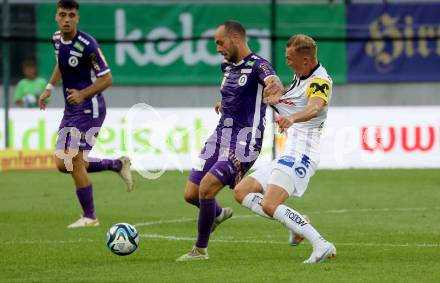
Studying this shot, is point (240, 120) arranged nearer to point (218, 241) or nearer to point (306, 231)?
point (218, 241)

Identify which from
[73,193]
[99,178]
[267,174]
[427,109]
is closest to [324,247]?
[267,174]

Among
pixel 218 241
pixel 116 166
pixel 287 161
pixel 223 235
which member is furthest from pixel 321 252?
pixel 116 166

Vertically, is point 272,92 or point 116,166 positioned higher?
point 272,92

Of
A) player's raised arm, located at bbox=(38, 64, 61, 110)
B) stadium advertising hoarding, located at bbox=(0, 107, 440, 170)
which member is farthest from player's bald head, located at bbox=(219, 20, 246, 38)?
stadium advertising hoarding, located at bbox=(0, 107, 440, 170)

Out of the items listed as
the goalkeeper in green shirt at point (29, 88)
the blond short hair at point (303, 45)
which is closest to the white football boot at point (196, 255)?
the blond short hair at point (303, 45)

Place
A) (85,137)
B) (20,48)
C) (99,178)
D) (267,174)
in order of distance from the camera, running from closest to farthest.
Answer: (267,174) → (85,137) → (99,178) → (20,48)

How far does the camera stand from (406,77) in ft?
80.3

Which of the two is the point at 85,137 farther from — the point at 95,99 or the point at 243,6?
the point at 243,6

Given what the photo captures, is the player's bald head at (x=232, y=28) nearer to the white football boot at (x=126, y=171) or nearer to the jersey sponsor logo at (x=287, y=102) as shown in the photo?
the jersey sponsor logo at (x=287, y=102)

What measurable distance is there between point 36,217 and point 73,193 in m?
3.44

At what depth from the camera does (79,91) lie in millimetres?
13008

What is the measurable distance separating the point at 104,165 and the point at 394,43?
11169mm

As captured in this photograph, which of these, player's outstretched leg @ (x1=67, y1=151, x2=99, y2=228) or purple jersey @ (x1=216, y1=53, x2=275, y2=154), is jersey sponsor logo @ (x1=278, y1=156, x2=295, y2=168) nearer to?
purple jersey @ (x1=216, y1=53, x2=275, y2=154)

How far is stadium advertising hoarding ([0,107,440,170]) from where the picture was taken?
21781 millimetres
